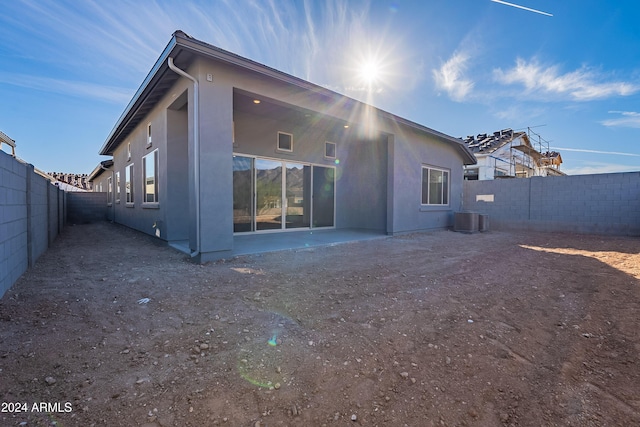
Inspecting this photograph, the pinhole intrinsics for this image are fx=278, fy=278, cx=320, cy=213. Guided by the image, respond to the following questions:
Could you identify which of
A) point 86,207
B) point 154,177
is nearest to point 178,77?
point 154,177

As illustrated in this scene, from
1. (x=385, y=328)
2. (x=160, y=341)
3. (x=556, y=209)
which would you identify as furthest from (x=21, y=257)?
(x=556, y=209)

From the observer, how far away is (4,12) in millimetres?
6160

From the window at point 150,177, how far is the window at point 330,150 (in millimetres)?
5021

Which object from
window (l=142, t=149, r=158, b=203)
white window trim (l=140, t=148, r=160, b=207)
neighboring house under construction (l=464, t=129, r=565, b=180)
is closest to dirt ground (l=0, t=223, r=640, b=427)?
white window trim (l=140, t=148, r=160, b=207)

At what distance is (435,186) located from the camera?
10547 millimetres

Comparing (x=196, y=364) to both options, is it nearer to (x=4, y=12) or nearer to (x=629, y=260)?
(x=629, y=260)

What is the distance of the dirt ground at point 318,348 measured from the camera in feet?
4.98

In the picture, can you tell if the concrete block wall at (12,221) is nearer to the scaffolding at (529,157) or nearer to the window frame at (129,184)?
the window frame at (129,184)

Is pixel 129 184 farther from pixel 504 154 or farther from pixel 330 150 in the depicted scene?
pixel 504 154

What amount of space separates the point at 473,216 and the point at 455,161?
264 centimetres

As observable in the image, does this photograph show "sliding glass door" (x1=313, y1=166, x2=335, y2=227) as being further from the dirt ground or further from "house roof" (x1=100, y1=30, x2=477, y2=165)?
the dirt ground

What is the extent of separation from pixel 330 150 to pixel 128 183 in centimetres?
745

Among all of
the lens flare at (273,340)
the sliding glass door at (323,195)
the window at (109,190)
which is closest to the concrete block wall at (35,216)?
the lens flare at (273,340)

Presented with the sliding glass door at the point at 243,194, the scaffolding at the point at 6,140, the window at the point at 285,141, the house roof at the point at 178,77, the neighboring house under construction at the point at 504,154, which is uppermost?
the neighboring house under construction at the point at 504,154
